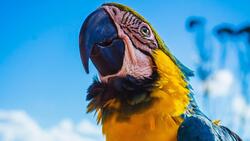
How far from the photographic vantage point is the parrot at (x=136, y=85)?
340 centimetres

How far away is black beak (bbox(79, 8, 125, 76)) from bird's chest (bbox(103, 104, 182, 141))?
41cm

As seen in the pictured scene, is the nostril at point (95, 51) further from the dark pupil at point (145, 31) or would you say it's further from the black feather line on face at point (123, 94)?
the dark pupil at point (145, 31)

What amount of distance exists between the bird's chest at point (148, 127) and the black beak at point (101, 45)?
41 centimetres

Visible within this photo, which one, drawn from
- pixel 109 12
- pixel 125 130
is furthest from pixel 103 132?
pixel 109 12

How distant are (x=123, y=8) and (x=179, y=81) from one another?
0.69 metres

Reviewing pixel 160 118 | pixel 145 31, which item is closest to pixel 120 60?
pixel 145 31

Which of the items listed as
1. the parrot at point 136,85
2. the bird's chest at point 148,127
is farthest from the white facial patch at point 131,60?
the bird's chest at point 148,127

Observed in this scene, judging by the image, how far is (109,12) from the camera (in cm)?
373

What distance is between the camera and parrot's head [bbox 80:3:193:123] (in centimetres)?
360

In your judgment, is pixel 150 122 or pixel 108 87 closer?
pixel 150 122

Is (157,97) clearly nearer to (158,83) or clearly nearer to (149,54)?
(158,83)

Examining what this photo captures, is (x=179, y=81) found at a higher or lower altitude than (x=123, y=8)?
lower

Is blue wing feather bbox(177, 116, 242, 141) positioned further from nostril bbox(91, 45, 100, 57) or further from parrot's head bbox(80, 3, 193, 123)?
nostril bbox(91, 45, 100, 57)

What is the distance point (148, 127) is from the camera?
11.1 ft
